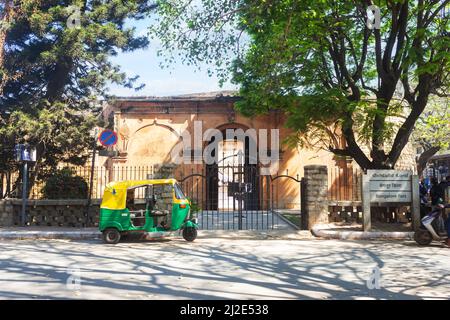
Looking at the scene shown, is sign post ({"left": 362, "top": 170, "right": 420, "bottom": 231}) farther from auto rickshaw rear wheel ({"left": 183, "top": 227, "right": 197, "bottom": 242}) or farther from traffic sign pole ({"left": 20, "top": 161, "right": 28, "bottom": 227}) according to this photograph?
traffic sign pole ({"left": 20, "top": 161, "right": 28, "bottom": 227})

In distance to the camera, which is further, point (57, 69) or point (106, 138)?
point (57, 69)

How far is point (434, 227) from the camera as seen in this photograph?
10.4m

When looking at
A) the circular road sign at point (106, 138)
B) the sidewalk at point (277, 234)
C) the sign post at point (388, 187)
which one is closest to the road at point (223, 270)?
the sidewalk at point (277, 234)

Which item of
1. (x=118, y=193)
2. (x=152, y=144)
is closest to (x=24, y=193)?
(x=118, y=193)

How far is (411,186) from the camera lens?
41.6 ft

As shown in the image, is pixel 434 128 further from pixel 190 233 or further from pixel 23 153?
pixel 23 153

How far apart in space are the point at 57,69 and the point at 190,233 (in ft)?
33.4

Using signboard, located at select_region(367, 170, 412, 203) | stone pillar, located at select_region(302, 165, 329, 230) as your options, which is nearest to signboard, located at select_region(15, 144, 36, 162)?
stone pillar, located at select_region(302, 165, 329, 230)

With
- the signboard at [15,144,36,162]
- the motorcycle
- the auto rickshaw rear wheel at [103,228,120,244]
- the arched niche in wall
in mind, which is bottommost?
the auto rickshaw rear wheel at [103,228,120,244]

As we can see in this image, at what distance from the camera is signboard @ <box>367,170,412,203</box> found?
12.7 meters

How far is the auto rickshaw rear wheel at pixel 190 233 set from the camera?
454 inches

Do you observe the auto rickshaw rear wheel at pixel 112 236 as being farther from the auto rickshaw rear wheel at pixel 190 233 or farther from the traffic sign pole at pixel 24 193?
the traffic sign pole at pixel 24 193

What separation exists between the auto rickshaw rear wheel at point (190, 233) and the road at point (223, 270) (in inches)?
14.8

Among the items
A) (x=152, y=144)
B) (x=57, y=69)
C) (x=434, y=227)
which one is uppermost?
(x=57, y=69)
